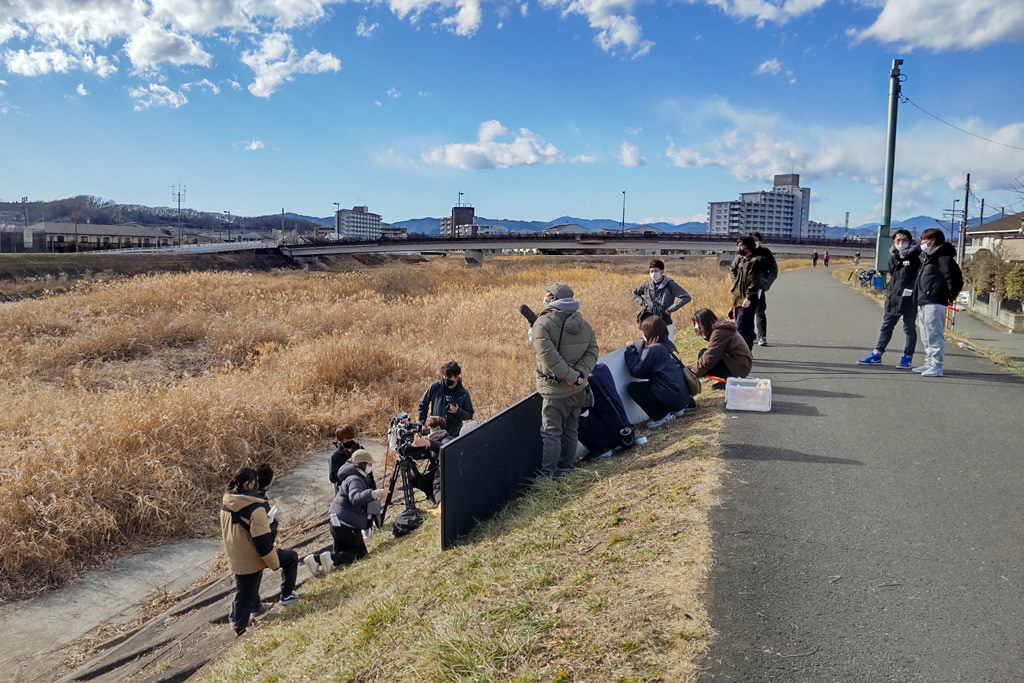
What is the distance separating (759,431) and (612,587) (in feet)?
10.8

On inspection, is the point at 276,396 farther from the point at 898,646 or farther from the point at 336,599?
the point at 898,646

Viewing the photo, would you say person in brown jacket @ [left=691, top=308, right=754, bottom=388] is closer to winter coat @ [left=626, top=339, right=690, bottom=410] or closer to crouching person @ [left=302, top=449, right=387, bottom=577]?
winter coat @ [left=626, top=339, right=690, bottom=410]

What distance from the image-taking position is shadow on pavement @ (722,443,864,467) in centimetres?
565

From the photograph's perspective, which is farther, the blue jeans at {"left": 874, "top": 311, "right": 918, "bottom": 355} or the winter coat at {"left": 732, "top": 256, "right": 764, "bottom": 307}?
the winter coat at {"left": 732, "top": 256, "right": 764, "bottom": 307}

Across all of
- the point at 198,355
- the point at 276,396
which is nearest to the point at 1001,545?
the point at 276,396

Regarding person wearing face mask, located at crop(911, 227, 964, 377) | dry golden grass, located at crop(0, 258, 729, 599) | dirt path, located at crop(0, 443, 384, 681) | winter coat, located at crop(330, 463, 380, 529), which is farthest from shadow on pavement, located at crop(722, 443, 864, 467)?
dirt path, located at crop(0, 443, 384, 681)

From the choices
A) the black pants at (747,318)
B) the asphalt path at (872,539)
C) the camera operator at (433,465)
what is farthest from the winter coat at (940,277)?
the camera operator at (433,465)

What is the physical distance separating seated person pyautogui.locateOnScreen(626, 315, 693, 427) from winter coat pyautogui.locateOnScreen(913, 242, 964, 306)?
11.0 feet

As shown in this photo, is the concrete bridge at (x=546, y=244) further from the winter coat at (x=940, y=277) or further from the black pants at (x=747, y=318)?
the winter coat at (x=940, y=277)

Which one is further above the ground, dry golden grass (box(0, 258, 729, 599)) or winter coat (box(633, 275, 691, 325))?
winter coat (box(633, 275, 691, 325))

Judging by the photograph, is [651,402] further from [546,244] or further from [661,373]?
[546,244]

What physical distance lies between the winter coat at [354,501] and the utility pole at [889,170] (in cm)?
1070

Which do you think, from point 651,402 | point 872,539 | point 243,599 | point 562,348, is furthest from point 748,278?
point 243,599

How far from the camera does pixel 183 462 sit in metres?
8.88
